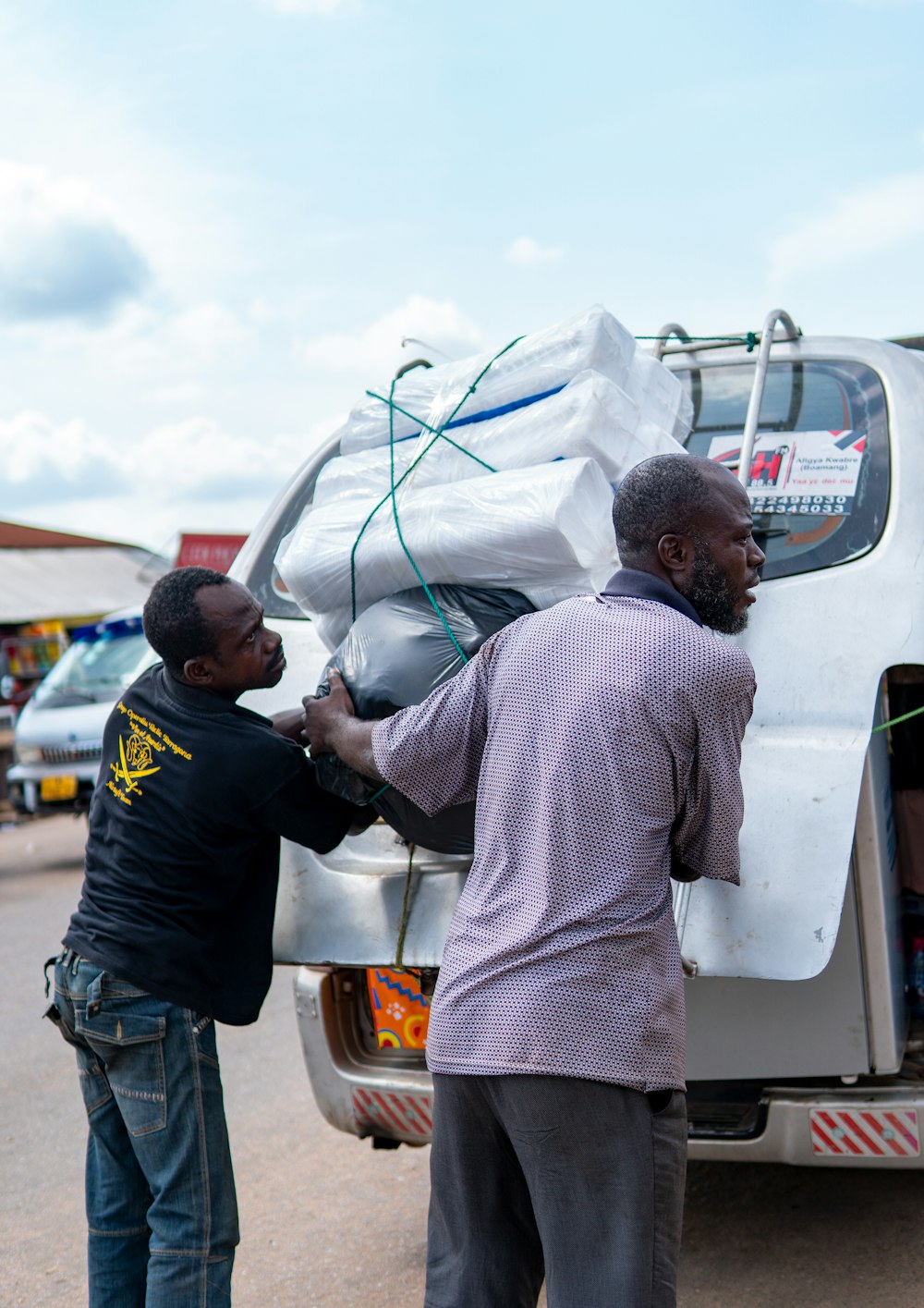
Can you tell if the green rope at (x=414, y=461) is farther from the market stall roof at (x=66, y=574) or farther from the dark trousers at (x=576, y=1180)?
the market stall roof at (x=66, y=574)

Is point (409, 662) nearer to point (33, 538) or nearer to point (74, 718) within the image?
point (74, 718)

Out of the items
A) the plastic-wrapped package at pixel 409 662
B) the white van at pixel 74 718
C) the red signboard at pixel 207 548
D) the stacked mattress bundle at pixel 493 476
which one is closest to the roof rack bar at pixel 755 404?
the stacked mattress bundle at pixel 493 476

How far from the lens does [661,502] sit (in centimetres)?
223

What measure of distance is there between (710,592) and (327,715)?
797 mm

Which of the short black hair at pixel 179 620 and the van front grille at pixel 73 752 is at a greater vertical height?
the short black hair at pixel 179 620

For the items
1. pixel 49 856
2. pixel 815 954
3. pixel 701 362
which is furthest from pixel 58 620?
pixel 815 954

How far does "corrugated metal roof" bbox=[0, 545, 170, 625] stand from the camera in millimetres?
19641

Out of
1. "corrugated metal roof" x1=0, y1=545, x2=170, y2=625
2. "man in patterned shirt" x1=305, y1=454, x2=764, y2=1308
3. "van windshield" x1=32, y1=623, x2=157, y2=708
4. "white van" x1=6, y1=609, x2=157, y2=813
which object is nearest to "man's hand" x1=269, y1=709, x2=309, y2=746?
"man in patterned shirt" x1=305, y1=454, x2=764, y2=1308

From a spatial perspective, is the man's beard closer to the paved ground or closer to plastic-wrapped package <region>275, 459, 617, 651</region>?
plastic-wrapped package <region>275, 459, 617, 651</region>

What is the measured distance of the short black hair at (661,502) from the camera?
7.32 ft

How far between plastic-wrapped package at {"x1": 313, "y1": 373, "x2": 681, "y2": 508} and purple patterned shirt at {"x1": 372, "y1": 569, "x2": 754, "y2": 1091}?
2.20 ft

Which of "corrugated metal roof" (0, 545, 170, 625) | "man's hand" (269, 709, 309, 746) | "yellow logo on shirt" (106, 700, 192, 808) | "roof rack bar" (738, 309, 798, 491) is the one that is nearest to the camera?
"yellow logo on shirt" (106, 700, 192, 808)

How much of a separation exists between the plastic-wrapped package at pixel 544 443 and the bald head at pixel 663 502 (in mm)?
Answer: 522

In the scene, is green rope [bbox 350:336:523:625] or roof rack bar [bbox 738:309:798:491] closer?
green rope [bbox 350:336:523:625]
